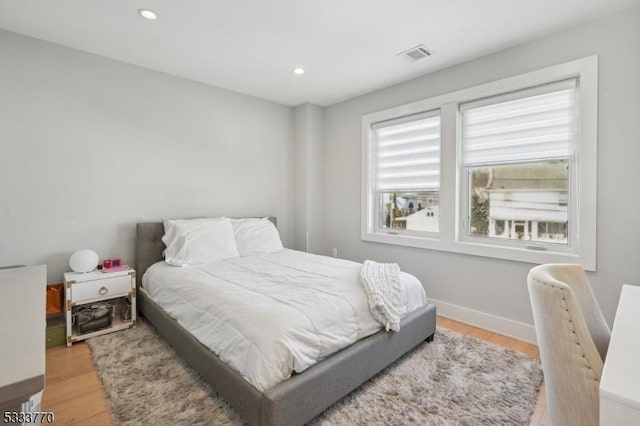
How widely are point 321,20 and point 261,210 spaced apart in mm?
2424

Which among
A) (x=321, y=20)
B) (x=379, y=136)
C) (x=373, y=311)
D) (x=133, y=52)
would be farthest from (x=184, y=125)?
(x=373, y=311)

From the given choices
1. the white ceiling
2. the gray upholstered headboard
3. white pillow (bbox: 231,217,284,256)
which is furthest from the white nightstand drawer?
the white ceiling

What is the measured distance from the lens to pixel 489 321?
9.30 ft

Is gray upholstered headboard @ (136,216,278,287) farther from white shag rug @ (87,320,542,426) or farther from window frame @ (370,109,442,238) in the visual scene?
window frame @ (370,109,442,238)

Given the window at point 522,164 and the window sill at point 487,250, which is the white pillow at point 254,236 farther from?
the window at point 522,164

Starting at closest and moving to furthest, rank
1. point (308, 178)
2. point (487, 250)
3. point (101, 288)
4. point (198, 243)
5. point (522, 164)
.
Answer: point (101, 288), point (522, 164), point (487, 250), point (198, 243), point (308, 178)

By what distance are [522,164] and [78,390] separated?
3.77 m

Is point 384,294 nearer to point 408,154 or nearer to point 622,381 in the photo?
point 622,381

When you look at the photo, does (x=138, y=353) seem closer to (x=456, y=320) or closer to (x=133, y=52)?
(x=133, y=52)

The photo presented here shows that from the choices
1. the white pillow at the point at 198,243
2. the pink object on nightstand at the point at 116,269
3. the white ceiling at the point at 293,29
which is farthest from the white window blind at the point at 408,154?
the pink object on nightstand at the point at 116,269

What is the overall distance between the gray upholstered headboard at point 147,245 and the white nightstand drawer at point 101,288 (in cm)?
29

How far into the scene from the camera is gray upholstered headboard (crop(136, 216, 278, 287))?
302 cm

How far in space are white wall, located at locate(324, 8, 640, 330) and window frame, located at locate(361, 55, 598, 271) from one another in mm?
59

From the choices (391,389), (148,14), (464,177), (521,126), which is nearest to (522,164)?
(521,126)
